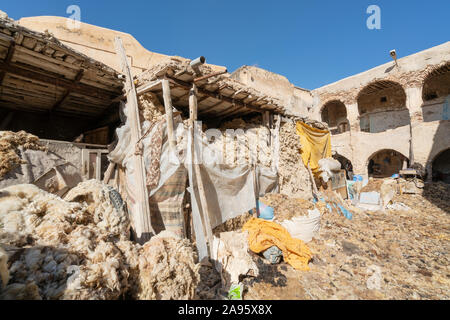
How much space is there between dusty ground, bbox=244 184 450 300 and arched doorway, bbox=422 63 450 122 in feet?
39.5

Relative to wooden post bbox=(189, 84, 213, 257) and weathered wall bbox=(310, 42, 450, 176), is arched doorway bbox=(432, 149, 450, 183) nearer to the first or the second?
weathered wall bbox=(310, 42, 450, 176)

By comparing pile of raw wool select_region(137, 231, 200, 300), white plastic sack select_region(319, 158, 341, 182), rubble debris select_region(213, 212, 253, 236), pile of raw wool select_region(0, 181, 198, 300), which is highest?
white plastic sack select_region(319, 158, 341, 182)

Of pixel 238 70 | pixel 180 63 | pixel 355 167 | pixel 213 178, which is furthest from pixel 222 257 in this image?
pixel 355 167

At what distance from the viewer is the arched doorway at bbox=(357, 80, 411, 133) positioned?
14.9 meters

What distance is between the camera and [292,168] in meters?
6.73

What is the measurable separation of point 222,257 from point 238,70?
13.1 metres

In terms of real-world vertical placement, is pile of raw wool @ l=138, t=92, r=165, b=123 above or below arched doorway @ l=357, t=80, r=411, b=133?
below

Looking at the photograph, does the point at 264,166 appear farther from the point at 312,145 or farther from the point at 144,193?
the point at 144,193

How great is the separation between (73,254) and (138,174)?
6.07 feet

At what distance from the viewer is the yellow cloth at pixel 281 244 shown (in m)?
3.78

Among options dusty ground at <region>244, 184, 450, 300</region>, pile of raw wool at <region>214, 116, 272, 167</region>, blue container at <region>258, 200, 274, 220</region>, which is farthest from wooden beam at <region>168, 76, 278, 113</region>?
dusty ground at <region>244, 184, 450, 300</region>

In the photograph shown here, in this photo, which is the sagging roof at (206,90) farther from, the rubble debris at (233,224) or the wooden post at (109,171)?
the rubble debris at (233,224)

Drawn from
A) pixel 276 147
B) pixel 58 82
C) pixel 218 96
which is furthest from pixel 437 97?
pixel 58 82

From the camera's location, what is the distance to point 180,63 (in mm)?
3713
